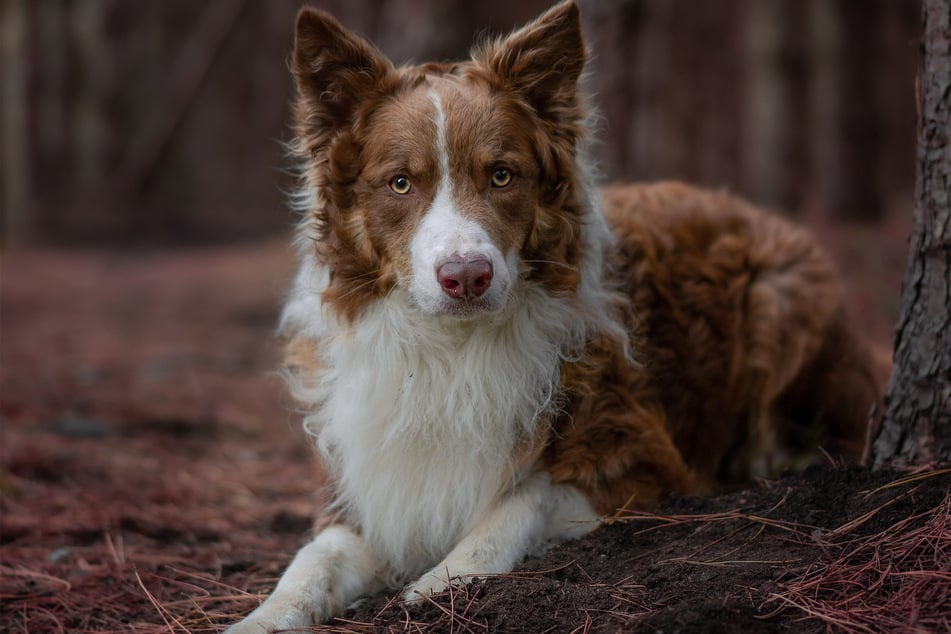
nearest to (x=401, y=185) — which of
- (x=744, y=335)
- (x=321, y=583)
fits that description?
(x=321, y=583)

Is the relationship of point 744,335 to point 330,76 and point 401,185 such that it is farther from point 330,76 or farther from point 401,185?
point 330,76

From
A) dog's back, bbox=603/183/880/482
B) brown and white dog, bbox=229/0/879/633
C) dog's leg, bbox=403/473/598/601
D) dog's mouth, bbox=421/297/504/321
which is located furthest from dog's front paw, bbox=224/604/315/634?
dog's back, bbox=603/183/880/482

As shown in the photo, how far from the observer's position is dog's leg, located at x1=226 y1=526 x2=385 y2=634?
10.8 feet

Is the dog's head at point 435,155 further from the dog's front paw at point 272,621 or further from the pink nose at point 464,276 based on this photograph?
the dog's front paw at point 272,621

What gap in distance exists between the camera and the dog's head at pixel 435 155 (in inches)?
144

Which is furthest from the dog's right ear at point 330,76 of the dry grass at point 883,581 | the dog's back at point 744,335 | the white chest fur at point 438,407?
the dry grass at point 883,581

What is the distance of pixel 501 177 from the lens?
373cm

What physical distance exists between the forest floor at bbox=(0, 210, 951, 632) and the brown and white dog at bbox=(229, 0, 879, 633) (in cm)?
31

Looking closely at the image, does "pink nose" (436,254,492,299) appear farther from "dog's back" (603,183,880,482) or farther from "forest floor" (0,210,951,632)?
"dog's back" (603,183,880,482)

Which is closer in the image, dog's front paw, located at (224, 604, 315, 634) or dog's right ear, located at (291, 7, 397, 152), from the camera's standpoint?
dog's front paw, located at (224, 604, 315, 634)

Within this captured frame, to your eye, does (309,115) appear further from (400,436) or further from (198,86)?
(198,86)

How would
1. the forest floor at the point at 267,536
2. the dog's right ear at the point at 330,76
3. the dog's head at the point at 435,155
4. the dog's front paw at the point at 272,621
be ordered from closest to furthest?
the forest floor at the point at 267,536, the dog's front paw at the point at 272,621, the dog's head at the point at 435,155, the dog's right ear at the point at 330,76

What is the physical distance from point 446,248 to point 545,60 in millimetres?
1026

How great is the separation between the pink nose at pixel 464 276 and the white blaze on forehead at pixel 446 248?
0.02 meters
